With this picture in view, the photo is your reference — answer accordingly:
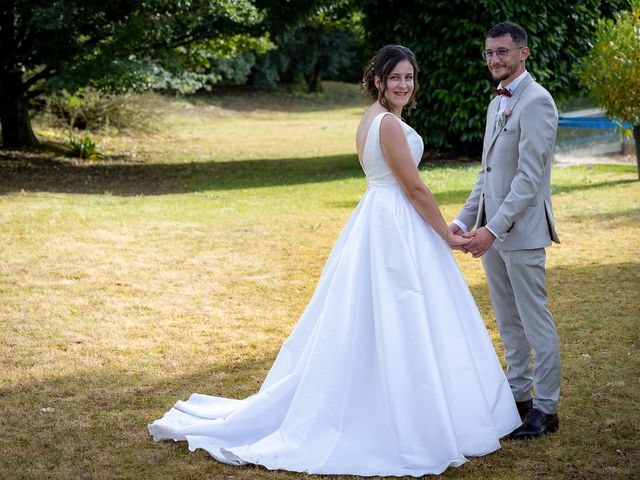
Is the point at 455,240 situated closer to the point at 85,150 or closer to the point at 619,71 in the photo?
the point at 619,71

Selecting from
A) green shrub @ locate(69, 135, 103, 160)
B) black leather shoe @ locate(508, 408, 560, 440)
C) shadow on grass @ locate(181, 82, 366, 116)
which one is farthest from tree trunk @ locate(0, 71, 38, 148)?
shadow on grass @ locate(181, 82, 366, 116)

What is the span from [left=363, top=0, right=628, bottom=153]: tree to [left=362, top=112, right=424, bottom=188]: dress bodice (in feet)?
45.0

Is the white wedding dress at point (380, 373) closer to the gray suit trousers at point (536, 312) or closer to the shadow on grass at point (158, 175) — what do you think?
the gray suit trousers at point (536, 312)

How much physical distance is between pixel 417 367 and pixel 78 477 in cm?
186

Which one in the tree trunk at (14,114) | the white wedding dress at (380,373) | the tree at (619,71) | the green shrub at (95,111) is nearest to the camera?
the white wedding dress at (380,373)

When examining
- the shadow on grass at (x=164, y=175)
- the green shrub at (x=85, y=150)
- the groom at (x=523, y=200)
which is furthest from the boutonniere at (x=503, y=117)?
the green shrub at (x=85, y=150)

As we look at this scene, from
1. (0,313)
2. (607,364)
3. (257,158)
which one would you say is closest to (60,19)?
(257,158)

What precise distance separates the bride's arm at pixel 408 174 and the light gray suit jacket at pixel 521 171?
0.83ft

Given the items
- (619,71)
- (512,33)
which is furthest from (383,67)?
(619,71)

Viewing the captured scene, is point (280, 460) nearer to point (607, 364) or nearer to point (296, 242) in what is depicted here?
point (607, 364)

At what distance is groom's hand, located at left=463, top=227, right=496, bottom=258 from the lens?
15.8ft

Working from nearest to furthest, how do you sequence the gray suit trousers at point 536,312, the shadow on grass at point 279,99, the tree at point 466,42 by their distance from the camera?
the gray suit trousers at point 536,312 < the tree at point 466,42 < the shadow on grass at point 279,99

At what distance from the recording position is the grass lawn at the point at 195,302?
4898mm

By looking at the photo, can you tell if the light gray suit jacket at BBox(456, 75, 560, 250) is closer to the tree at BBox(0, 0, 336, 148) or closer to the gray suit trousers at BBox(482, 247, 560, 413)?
the gray suit trousers at BBox(482, 247, 560, 413)
